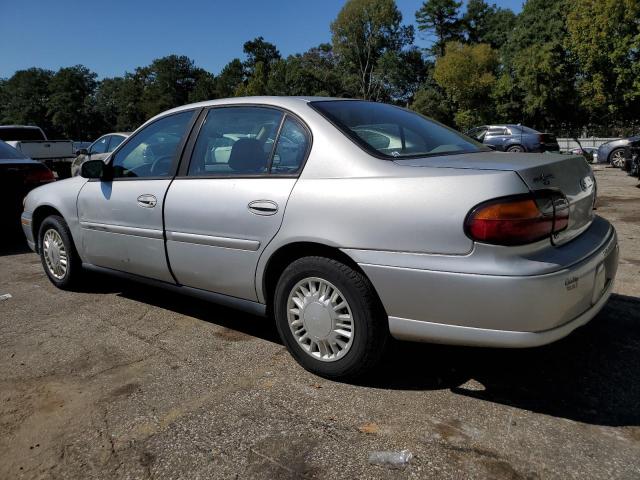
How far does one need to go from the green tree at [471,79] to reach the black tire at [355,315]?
146 ft

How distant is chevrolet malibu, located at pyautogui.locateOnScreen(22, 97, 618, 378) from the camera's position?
2.33 metres

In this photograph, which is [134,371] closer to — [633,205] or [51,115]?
[633,205]

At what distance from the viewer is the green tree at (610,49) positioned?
89.2 ft

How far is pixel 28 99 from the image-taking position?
86188 millimetres

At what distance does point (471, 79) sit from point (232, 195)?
4612 cm

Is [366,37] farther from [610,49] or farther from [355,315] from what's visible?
[355,315]

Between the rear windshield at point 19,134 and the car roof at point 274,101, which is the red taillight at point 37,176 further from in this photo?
the rear windshield at point 19,134

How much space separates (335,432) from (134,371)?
4.44 feet

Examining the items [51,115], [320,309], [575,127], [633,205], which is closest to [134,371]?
[320,309]

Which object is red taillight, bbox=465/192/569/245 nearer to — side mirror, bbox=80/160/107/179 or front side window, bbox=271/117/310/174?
front side window, bbox=271/117/310/174

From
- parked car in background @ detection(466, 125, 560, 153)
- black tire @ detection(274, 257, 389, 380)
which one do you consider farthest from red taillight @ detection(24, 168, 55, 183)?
parked car in background @ detection(466, 125, 560, 153)

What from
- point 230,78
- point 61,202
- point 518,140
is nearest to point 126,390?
point 61,202

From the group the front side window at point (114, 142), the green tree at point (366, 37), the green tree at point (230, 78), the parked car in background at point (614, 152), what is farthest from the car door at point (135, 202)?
the green tree at point (230, 78)

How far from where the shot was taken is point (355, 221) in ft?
8.57
